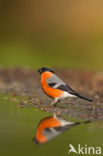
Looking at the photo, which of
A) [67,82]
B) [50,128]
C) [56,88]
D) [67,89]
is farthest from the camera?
[67,82]

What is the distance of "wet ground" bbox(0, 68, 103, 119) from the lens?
6051mm

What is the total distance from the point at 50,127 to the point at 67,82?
17.6 ft

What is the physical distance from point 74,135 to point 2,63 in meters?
7.71

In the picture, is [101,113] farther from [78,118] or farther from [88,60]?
[88,60]

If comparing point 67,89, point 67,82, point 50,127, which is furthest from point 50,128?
point 67,82

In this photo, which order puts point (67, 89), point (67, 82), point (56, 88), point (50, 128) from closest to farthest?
point (50, 128), point (67, 89), point (56, 88), point (67, 82)

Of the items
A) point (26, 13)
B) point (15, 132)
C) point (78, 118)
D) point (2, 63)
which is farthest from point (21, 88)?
point (26, 13)

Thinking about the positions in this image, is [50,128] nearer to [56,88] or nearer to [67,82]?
[56,88]

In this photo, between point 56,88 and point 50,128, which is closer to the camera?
point 50,128

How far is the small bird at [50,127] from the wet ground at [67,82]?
0.45m

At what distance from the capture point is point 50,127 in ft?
15.7

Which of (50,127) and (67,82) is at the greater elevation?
(67,82)

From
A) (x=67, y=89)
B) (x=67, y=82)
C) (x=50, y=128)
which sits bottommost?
(x=50, y=128)

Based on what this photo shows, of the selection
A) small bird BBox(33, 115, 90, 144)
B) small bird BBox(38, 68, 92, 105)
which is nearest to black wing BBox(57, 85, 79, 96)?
small bird BBox(38, 68, 92, 105)
